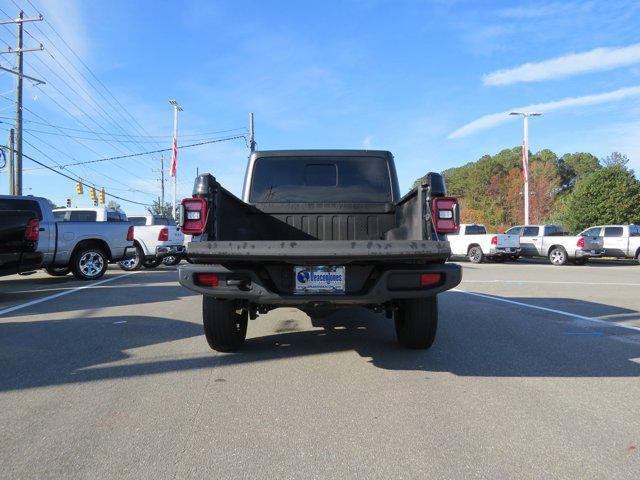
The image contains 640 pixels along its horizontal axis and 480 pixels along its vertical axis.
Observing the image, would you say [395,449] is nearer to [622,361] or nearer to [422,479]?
[422,479]

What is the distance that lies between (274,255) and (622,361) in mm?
3535

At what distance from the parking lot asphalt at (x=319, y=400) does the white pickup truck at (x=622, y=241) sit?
16.7m

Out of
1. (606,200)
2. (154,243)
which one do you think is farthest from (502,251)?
(154,243)

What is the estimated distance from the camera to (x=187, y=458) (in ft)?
8.82

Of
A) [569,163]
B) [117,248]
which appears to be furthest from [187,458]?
[569,163]

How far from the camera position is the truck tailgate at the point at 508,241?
21.8 m

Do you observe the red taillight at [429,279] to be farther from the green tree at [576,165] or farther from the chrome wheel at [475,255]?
the green tree at [576,165]

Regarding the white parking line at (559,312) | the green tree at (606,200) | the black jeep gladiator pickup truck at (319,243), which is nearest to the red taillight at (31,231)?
the black jeep gladiator pickup truck at (319,243)

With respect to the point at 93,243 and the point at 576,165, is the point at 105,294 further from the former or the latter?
the point at 576,165

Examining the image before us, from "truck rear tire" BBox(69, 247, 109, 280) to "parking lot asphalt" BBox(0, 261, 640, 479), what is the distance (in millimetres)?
6018

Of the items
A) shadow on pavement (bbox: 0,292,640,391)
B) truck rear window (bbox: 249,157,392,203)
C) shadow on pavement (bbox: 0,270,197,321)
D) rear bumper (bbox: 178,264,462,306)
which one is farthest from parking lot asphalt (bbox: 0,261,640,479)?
truck rear window (bbox: 249,157,392,203)

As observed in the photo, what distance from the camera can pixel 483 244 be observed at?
22406 mm

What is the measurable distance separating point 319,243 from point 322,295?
0.45 meters

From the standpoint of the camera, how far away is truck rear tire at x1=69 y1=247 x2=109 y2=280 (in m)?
12.4
